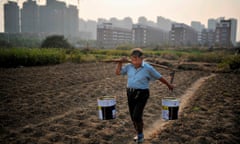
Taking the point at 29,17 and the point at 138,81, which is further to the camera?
the point at 29,17

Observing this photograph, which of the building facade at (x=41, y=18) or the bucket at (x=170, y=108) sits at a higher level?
the building facade at (x=41, y=18)

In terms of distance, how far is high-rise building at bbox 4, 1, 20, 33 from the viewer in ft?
246

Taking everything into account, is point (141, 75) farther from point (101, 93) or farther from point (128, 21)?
point (128, 21)

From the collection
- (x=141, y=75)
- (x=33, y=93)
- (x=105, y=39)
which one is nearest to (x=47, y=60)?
(x=33, y=93)

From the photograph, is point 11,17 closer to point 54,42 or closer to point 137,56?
point 54,42

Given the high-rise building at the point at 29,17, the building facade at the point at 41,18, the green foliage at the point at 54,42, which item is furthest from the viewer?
the high-rise building at the point at 29,17

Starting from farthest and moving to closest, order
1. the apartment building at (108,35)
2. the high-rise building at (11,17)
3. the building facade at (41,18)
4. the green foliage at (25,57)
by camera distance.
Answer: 1. the building facade at (41,18)
2. the high-rise building at (11,17)
3. the apartment building at (108,35)
4. the green foliage at (25,57)

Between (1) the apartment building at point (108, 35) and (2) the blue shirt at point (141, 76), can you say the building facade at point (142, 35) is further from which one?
(2) the blue shirt at point (141, 76)

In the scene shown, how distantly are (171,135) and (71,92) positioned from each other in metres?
4.88

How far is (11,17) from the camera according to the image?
78.7m

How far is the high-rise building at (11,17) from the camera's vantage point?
75.1 meters

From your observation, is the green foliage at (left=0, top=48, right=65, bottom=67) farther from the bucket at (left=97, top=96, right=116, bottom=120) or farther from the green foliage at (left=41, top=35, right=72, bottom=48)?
the green foliage at (left=41, top=35, right=72, bottom=48)

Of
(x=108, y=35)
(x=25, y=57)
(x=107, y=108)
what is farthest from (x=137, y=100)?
(x=108, y=35)

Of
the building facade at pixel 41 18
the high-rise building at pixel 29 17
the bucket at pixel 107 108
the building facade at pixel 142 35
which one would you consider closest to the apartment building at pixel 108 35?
the building facade at pixel 142 35
